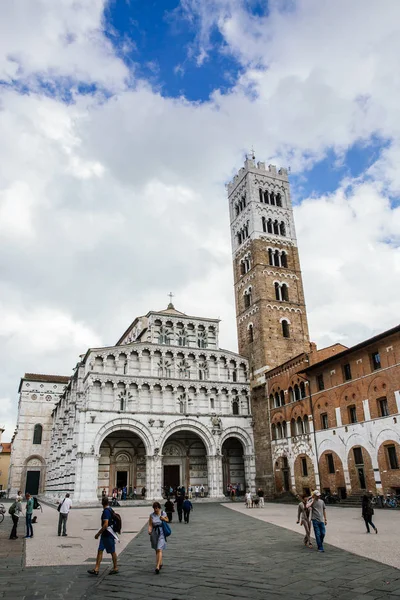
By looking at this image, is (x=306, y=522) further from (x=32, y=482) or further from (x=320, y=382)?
(x=32, y=482)

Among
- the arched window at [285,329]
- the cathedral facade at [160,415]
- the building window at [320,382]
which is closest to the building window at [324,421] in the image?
the building window at [320,382]

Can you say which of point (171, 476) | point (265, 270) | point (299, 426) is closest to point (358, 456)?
point (299, 426)

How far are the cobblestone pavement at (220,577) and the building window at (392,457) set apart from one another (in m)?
15.3

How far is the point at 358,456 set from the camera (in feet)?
97.2

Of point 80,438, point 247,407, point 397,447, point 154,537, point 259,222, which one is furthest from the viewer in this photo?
point 259,222

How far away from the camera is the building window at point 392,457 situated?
26.6 m

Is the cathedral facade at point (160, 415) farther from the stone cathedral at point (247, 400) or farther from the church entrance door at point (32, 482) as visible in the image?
the church entrance door at point (32, 482)

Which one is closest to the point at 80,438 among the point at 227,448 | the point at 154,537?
the point at 227,448

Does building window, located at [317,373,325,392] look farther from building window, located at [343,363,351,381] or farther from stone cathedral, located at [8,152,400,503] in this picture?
building window, located at [343,363,351,381]

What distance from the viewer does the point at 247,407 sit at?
142ft

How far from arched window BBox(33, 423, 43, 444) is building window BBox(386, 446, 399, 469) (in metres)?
46.1

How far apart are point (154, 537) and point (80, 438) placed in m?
27.7

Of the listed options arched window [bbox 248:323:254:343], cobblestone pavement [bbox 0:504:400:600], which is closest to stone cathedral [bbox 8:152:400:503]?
arched window [bbox 248:323:254:343]

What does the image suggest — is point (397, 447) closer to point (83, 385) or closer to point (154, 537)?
point (154, 537)
